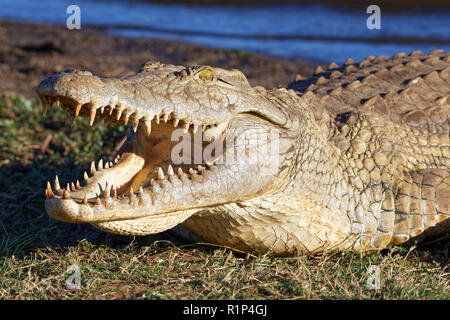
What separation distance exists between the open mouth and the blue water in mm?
6624

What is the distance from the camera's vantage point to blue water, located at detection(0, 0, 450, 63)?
1072cm

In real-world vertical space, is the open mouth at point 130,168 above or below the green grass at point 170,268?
above

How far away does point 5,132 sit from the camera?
5.92 metres

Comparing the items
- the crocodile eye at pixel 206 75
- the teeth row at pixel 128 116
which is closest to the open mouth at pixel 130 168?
the teeth row at pixel 128 116

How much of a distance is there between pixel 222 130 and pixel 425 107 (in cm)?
198

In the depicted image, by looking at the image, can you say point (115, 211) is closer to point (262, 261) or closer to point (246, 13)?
point (262, 261)

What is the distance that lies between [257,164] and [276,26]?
11138mm

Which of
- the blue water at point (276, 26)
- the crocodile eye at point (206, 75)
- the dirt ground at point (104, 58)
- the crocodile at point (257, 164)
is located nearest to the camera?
the crocodile at point (257, 164)

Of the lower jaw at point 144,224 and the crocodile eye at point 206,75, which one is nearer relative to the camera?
the lower jaw at point 144,224

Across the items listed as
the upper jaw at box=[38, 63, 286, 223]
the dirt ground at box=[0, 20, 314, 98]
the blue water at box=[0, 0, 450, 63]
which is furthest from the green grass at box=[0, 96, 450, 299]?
the blue water at box=[0, 0, 450, 63]

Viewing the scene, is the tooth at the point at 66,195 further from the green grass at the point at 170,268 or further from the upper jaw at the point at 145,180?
the green grass at the point at 170,268

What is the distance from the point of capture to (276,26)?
45.0 ft

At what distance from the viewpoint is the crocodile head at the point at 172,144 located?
2.73 m

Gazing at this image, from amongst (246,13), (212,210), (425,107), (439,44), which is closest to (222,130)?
(212,210)
